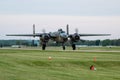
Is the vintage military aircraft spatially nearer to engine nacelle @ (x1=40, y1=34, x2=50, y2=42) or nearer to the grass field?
engine nacelle @ (x1=40, y1=34, x2=50, y2=42)

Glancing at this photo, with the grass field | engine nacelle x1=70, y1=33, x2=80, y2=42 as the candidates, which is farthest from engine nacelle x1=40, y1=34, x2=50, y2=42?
the grass field

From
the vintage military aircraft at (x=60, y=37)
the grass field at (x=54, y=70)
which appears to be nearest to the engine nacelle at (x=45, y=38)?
the vintage military aircraft at (x=60, y=37)

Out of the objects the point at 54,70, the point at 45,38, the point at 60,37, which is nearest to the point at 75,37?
the point at 60,37

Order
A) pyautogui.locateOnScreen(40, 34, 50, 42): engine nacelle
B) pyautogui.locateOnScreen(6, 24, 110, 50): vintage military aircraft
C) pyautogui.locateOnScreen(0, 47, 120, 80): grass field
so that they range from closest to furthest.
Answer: pyautogui.locateOnScreen(0, 47, 120, 80): grass field
pyautogui.locateOnScreen(6, 24, 110, 50): vintage military aircraft
pyautogui.locateOnScreen(40, 34, 50, 42): engine nacelle

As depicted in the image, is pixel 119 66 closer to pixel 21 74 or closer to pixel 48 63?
pixel 48 63

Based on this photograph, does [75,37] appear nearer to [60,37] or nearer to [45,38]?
[60,37]

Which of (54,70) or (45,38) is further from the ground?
(45,38)

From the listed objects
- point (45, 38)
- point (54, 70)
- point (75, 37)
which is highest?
point (75, 37)

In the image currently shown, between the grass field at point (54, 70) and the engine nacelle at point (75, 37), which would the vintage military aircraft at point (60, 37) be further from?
the grass field at point (54, 70)

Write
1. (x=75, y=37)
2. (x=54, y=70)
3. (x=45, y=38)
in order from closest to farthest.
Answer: (x=54, y=70) → (x=75, y=37) → (x=45, y=38)

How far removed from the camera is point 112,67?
3794 cm

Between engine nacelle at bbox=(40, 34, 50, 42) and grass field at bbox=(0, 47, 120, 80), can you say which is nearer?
grass field at bbox=(0, 47, 120, 80)

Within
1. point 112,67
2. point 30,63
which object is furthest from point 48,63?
point 112,67

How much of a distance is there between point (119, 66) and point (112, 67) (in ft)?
4.16
